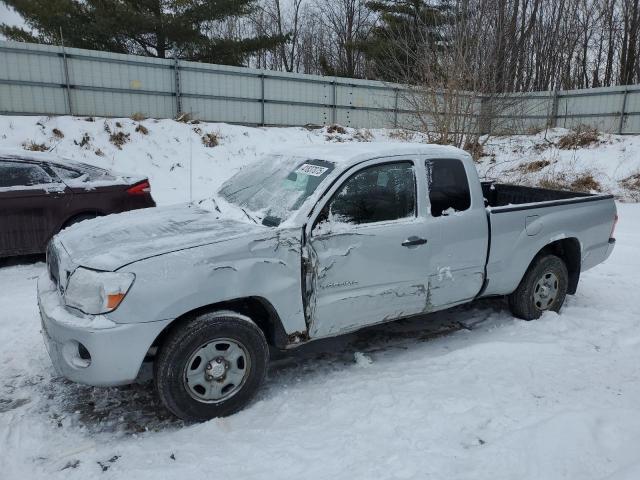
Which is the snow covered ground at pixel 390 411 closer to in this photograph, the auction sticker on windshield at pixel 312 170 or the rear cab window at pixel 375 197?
the rear cab window at pixel 375 197

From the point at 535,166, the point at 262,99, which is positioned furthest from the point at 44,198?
the point at 535,166

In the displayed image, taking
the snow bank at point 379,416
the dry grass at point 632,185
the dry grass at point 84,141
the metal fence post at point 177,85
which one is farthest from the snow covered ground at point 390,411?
the metal fence post at point 177,85

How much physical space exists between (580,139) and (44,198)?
1729cm

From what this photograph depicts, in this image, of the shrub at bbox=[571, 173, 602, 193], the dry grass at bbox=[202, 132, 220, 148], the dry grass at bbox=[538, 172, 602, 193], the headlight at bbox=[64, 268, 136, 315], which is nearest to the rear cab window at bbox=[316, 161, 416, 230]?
the headlight at bbox=[64, 268, 136, 315]

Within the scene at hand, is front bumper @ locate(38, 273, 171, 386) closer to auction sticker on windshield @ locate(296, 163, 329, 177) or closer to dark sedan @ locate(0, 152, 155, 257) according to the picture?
auction sticker on windshield @ locate(296, 163, 329, 177)

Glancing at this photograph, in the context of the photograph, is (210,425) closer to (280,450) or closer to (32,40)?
(280,450)

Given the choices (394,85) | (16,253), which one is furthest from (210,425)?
(394,85)

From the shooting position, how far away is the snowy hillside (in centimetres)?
1284

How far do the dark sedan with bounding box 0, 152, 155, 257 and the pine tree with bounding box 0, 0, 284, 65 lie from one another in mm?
13705

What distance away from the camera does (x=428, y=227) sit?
13.1 feet

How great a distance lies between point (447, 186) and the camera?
4227 millimetres

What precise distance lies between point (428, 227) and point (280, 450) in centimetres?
204

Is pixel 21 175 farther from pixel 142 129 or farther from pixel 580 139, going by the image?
pixel 580 139

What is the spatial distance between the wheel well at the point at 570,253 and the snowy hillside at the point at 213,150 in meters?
7.72
